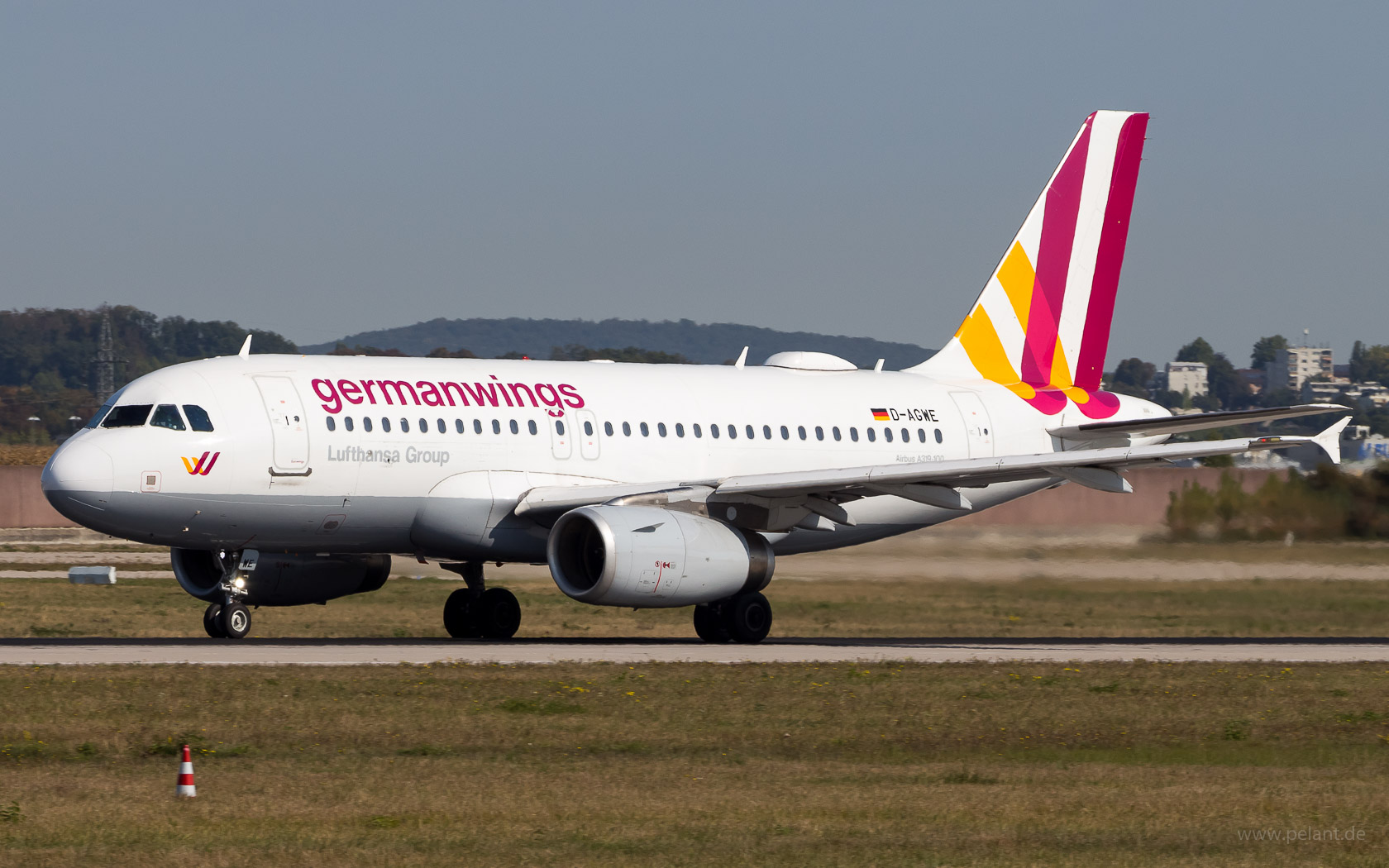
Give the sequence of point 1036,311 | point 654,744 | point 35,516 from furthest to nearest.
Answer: point 35,516, point 1036,311, point 654,744

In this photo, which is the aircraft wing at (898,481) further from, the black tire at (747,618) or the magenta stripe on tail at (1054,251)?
the magenta stripe on tail at (1054,251)

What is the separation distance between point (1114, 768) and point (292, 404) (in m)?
15.2

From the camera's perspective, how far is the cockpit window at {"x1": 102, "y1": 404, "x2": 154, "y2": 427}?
27234 mm

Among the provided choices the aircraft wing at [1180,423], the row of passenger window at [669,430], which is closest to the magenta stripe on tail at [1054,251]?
the aircraft wing at [1180,423]

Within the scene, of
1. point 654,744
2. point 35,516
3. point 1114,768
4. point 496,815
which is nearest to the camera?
point 496,815

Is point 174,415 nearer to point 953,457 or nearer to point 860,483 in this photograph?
point 860,483

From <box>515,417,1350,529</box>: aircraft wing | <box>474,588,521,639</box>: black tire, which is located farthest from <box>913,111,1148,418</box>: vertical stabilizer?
<box>474,588,521,639</box>: black tire

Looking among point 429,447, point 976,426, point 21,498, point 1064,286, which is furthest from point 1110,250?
point 21,498

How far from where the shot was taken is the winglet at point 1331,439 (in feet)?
94.5

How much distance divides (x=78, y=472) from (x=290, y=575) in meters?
Result: 4.78

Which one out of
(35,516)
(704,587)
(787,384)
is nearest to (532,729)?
(704,587)

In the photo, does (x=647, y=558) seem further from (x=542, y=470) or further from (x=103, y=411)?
(x=103, y=411)

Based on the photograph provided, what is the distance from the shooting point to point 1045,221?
37594 millimetres

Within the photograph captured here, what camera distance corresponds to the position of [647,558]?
27.2 meters
